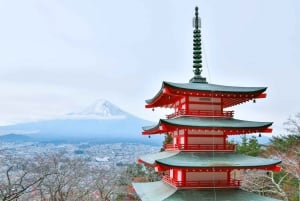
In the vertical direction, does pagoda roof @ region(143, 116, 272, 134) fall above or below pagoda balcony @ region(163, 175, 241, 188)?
above

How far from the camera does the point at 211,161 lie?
1186 cm

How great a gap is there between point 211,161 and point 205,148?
75 centimetres

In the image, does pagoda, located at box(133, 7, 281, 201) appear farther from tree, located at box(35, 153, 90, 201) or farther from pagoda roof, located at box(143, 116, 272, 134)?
tree, located at box(35, 153, 90, 201)

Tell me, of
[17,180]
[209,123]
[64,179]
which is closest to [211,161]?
[209,123]

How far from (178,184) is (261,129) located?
11.7 ft

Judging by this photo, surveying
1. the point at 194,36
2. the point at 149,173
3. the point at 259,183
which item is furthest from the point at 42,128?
the point at 194,36

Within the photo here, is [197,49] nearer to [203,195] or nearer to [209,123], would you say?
[209,123]

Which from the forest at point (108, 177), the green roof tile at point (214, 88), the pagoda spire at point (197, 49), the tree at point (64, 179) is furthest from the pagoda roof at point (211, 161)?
the tree at point (64, 179)

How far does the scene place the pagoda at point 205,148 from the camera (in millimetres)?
11641

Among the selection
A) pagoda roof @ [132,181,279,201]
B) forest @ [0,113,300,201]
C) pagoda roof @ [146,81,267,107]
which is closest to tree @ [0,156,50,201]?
forest @ [0,113,300,201]

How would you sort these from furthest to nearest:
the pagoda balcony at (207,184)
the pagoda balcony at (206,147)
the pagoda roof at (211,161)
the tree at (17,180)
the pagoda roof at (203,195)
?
1. the pagoda balcony at (206,147)
2. the pagoda balcony at (207,184)
3. the pagoda roof at (203,195)
4. the pagoda roof at (211,161)
5. the tree at (17,180)

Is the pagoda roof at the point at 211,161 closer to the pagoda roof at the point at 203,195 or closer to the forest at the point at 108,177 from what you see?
the pagoda roof at the point at 203,195

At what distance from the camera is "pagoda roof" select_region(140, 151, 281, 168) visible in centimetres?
1140

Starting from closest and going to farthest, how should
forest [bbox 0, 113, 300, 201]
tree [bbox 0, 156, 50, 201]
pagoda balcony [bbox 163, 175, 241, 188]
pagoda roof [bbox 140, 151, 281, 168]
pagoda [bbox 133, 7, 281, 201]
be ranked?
1. tree [bbox 0, 156, 50, 201]
2. pagoda roof [bbox 140, 151, 281, 168]
3. pagoda [bbox 133, 7, 281, 201]
4. pagoda balcony [bbox 163, 175, 241, 188]
5. forest [bbox 0, 113, 300, 201]
